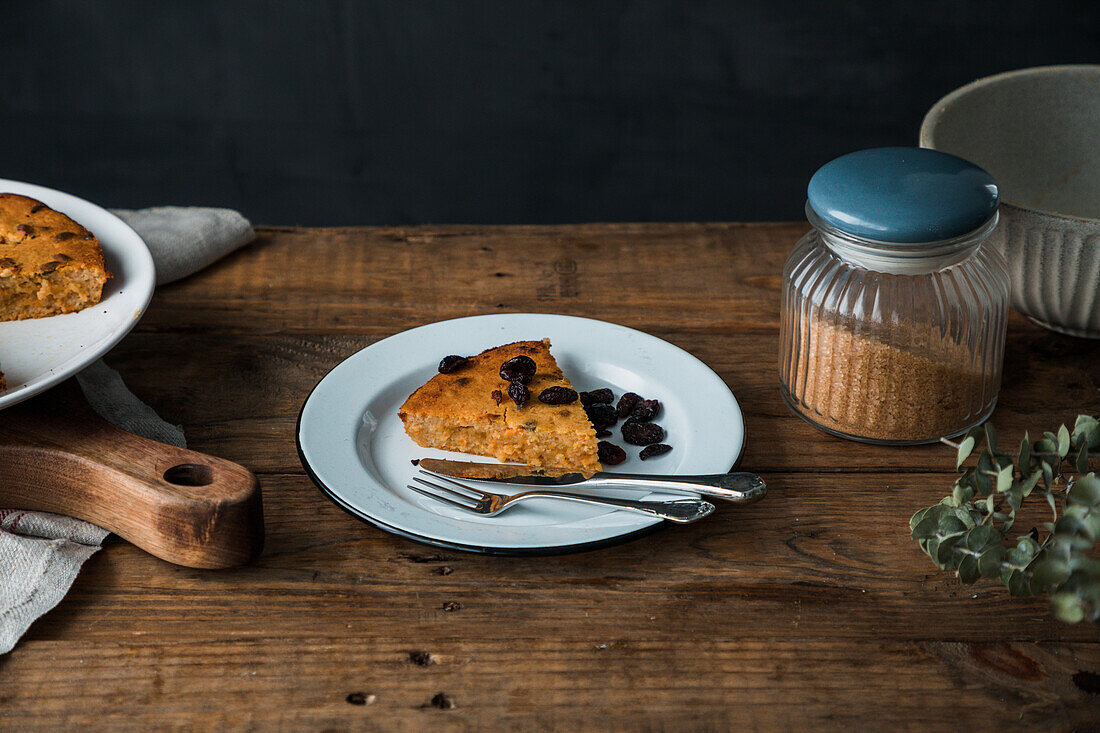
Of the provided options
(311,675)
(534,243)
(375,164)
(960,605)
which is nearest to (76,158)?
(375,164)

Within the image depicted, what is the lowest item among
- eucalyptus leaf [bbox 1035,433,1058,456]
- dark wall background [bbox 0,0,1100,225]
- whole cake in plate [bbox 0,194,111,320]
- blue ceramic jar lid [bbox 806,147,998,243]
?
dark wall background [bbox 0,0,1100,225]

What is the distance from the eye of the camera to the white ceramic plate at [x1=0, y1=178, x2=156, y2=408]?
1.37 m

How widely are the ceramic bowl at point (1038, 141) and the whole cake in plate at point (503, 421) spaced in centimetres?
74

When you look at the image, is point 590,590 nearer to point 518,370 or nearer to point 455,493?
point 455,493

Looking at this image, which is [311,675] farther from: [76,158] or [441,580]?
[76,158]

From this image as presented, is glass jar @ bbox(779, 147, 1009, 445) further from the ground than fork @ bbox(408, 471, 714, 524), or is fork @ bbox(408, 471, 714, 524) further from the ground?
glass jar @ bbox(779, 147, 1009, 445)

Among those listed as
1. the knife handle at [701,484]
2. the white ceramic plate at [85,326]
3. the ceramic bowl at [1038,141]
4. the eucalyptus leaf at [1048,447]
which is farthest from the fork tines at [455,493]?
the ceramic bowl at [1038,141]

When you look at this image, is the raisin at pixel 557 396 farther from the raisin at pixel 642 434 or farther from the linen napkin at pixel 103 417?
the linen napkin at pixel 103 417

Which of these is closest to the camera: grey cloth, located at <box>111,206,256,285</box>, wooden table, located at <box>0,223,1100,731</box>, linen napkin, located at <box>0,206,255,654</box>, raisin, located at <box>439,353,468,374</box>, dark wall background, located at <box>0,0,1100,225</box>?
wooden table, located at <box>0,223,1100,731</box>

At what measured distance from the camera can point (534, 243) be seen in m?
2.01

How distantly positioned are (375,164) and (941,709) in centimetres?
304

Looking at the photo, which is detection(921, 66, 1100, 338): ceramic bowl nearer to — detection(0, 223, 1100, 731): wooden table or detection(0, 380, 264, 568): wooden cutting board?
detection(0, 223, 1100, 731): wooden table

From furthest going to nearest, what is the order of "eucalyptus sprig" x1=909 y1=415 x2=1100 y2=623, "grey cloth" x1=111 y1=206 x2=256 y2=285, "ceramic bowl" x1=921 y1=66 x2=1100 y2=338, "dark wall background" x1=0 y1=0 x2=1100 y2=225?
"dark wall background" x1=0 y1=0 x2=1100 y2=225 < "grey cloth" x1=111 y1=206 x2=256 y2=285 < "ceramic bowl" x1=921 y1=66 x2=1100 y2=338 < "eucalyptus sprig" x1=909 y1=415 x2=1100 y2=623

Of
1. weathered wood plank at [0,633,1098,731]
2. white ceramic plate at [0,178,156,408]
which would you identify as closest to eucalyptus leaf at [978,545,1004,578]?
weathered wood plank at [0,633,1098,731]
